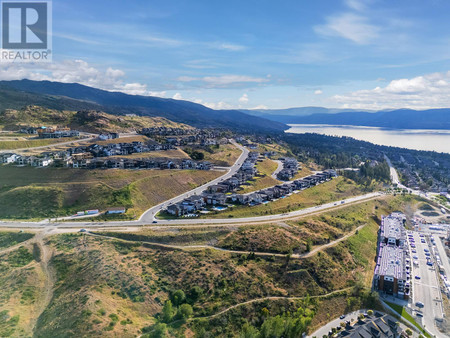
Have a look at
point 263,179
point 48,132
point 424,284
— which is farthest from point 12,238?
point 424,284

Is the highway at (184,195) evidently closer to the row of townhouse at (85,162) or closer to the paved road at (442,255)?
the row of townhouse at (85,162)

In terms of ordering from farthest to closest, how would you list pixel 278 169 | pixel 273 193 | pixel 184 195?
pixel 278 169 < pixel 273 193 < pixel 184 195

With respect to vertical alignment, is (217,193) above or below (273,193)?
below

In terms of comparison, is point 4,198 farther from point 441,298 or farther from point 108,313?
point 441,298

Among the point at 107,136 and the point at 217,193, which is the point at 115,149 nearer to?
the point at 107,136

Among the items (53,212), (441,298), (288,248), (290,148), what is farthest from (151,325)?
(290,148)

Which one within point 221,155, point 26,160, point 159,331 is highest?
point 221,155

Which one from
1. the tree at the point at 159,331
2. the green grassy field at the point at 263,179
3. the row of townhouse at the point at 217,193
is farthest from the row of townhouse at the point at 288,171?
the tree at the point at 159,331

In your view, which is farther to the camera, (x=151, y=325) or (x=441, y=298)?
(x=441, y=298)
